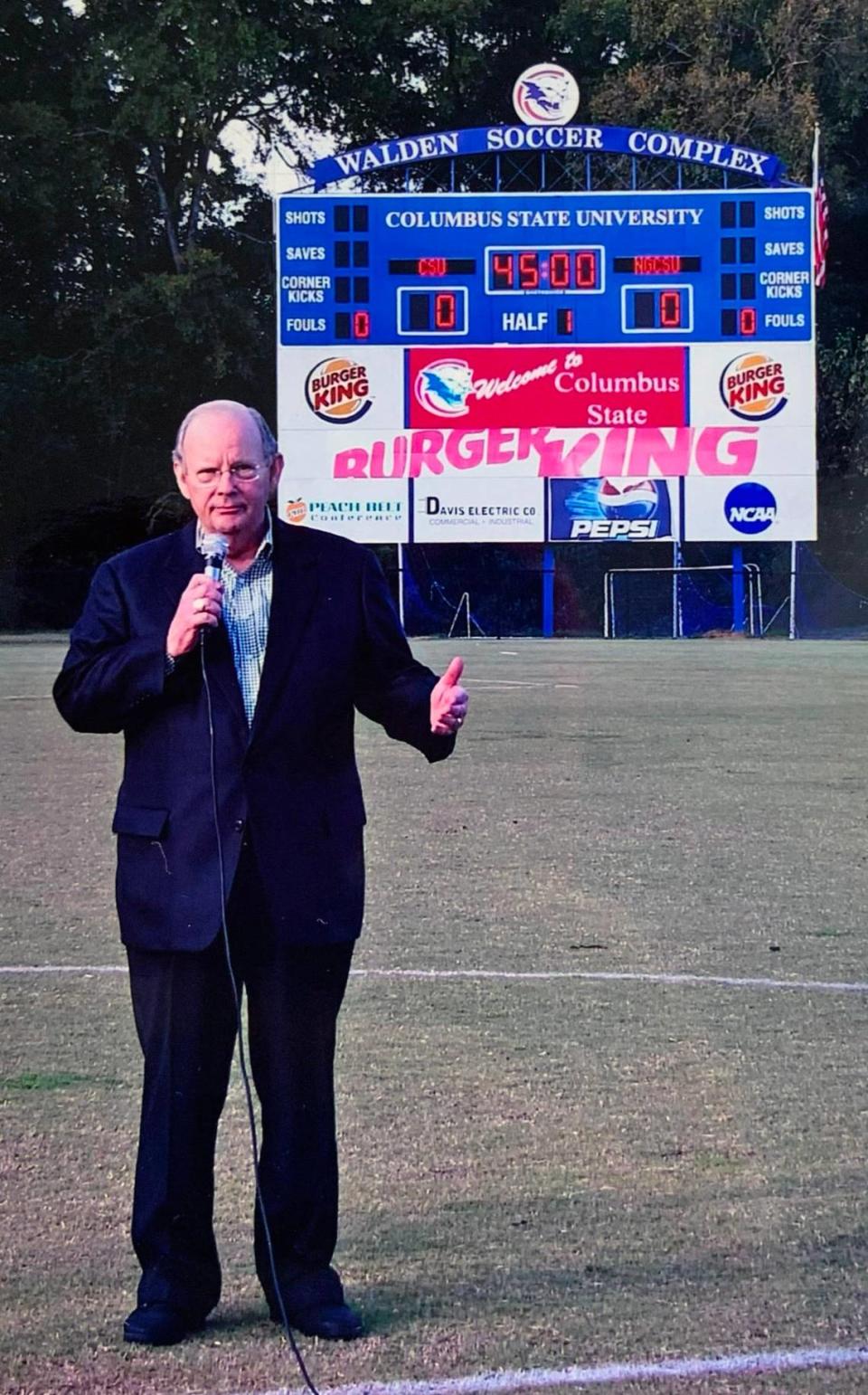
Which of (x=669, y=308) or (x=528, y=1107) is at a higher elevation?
(x=669, y=308)

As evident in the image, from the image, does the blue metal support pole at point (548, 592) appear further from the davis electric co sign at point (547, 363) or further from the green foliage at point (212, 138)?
the green foliage at point (212, 138)

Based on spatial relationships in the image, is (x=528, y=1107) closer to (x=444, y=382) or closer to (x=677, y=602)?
(x=444, y=382)

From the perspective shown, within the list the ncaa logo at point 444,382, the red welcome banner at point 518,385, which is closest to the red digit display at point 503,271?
the red welcome banner at point 518,385

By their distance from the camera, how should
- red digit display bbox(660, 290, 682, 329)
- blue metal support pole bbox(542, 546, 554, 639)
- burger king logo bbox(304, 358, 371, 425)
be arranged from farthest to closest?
blue metal support pole bbox(542, 546, 554, 639) → red digit display bbox(660, 290, 682, 329) → burger king logo bbox(304, 358, 371, 425)

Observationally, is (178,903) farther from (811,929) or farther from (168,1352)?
(811,929)

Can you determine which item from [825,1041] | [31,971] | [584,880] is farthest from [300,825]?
[584,880]

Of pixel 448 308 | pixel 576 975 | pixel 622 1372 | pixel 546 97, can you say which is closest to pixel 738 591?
pixel 448 308

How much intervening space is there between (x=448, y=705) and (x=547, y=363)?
1540 inches

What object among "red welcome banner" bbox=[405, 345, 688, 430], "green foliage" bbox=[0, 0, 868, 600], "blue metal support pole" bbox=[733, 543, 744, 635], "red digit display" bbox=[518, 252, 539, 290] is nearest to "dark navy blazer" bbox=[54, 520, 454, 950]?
"red welcome banner" bbox=[405, 345, 688, 430]

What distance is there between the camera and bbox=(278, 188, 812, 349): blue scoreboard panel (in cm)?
4272

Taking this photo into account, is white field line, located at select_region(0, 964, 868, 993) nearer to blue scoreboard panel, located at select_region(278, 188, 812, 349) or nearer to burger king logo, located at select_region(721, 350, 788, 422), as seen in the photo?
blue scoreboard panel, located at select_region(278, 188, 812, 349)

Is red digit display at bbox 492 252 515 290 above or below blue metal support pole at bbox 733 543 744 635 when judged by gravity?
above

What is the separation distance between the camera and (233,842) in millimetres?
4164

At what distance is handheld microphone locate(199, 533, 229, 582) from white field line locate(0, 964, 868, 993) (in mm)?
4223
